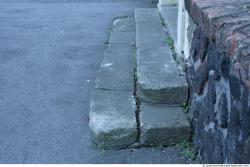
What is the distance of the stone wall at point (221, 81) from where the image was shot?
2.22 m

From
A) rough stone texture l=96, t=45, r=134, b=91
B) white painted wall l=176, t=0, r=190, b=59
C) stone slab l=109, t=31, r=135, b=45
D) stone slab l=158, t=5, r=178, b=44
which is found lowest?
stone slab l=109, t=31, r=135, b=45

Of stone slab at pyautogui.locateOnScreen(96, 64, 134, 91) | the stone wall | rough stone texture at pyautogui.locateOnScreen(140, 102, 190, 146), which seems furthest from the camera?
stone slab at pyautogui.locateOnScreen(96, 64, 134, 91)

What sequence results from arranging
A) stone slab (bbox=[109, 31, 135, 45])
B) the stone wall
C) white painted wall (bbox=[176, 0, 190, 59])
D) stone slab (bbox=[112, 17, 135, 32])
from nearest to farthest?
the stone wall, white painted wall (bbox=[176, 0, 190, 59]), stone slab (bbox=[109, 31, 135, 45]), stone slab (bbox=[112, 17, 135, 32])

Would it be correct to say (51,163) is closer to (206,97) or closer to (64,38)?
(206,97)

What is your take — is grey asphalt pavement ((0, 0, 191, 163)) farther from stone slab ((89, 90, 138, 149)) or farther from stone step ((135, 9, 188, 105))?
stone step ((135, 9, 188, 105))

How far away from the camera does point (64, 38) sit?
6.80 m

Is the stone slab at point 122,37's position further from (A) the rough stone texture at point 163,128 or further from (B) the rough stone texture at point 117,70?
(A) the rough stone texture at point 163,128

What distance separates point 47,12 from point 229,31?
6.84m

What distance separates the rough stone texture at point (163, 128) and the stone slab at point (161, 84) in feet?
0.67

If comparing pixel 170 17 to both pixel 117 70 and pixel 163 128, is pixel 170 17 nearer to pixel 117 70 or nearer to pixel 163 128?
pixel 117 70

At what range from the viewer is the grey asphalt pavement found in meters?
3.61

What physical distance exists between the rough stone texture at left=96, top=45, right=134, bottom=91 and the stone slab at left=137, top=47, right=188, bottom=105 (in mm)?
217

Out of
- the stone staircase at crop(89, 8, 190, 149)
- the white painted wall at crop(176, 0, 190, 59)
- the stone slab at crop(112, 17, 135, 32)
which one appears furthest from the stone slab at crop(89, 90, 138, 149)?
the stone slab at crop(112, 17, 135, 32)

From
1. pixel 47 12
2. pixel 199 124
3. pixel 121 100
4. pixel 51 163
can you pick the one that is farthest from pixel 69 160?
pixel 47 12
